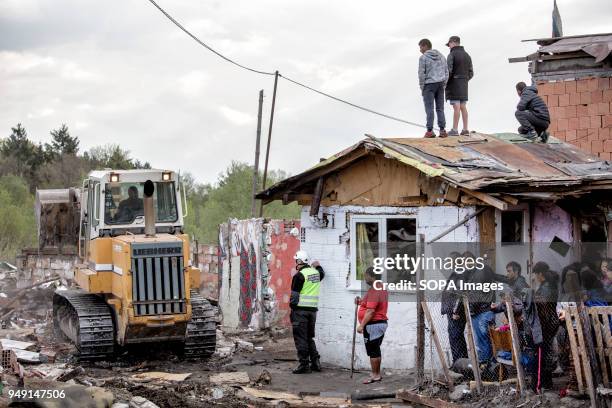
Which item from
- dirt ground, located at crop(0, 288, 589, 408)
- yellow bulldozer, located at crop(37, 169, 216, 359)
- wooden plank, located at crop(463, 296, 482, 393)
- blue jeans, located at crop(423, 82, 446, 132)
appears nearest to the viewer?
dirt ground, located at crop(0, 288, 589, 408)

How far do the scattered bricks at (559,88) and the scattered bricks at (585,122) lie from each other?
84 cm

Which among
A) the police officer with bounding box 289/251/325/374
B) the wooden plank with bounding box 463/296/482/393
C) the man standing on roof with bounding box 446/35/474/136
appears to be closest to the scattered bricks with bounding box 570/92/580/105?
the man standing on roof with bounding box 446/35/474/136

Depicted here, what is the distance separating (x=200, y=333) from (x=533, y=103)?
7.50m

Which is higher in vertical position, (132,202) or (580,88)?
(580,88)

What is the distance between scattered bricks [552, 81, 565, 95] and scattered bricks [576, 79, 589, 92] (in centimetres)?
35

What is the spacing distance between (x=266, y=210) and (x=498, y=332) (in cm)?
2963

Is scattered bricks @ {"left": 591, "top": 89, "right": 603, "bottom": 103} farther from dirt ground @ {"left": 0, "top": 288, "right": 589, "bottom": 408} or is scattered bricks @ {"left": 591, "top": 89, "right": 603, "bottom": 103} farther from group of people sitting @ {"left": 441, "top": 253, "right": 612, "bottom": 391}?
dirt ground @ {"left": 0, "top": 288, "right": 589, "bottom": 408}

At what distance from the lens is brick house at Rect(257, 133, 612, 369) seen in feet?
47.6

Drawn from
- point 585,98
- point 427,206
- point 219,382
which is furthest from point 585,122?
point 219,382

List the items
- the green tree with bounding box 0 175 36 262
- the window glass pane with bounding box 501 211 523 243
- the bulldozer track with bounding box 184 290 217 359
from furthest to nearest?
the green tree with bounding box 0 175 36 262, the bulldozer track with bounding box 184 290 217 359, the window glass pane with bounding box 501 211 523 243

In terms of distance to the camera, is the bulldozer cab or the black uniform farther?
the bulldozer cab

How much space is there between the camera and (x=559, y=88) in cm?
→ 2241

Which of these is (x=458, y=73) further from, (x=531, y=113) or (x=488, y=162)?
(x=488, y=162)

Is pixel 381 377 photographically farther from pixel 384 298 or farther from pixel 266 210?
pixel 266 210
